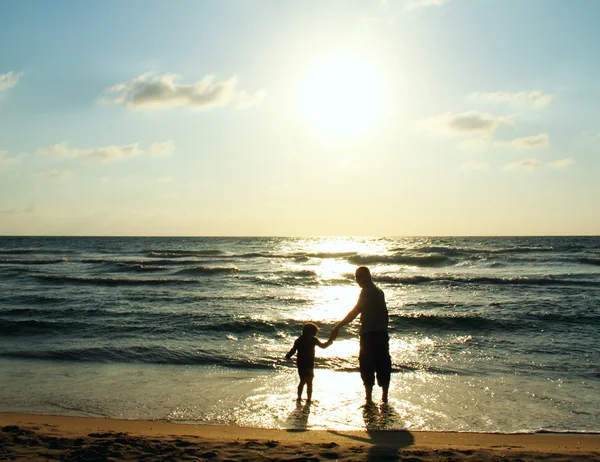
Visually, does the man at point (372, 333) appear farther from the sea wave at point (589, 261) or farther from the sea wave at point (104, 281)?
the sea wave at point (589, 261)

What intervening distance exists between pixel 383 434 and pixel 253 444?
Result: 1582mm

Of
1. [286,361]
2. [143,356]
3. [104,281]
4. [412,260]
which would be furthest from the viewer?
[412,260]

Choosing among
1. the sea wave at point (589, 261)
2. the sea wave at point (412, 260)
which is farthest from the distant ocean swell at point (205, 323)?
the sea wave at point (589, 261)

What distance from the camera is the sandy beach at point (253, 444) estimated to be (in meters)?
4.73

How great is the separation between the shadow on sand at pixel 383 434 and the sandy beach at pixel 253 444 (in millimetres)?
11

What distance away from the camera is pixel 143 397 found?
728 cm

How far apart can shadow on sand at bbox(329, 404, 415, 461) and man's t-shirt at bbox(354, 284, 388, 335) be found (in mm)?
1059

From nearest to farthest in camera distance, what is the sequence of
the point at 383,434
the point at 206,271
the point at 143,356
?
the point at 383,434, the point at 143,356, the point at 206,271

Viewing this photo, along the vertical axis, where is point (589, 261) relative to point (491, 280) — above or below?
above

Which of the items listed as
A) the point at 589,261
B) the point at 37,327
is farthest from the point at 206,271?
the point at 589,261

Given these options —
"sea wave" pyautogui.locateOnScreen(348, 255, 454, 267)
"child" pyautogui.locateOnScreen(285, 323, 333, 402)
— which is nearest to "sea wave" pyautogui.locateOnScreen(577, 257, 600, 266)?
"sea wave" pyautogui.locateOnScreen(348, 255, 454, 267)

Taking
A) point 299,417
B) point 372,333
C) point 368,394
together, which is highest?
point 372,333

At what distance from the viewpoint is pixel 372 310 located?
6.80 metres

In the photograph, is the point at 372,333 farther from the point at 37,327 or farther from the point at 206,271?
the point at 206,271
